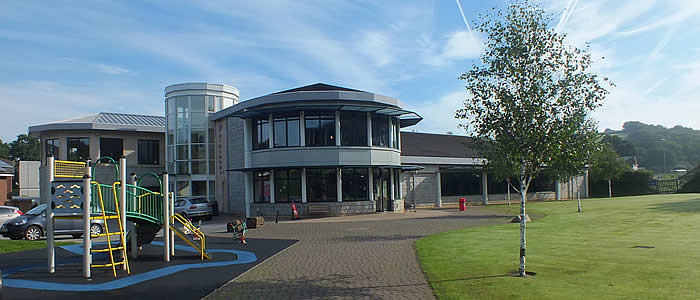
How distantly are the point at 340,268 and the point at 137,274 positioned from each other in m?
4.79

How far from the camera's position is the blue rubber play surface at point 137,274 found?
30.7ft

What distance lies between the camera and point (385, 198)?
29.5 meters

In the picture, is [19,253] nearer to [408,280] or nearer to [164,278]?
[164,278]

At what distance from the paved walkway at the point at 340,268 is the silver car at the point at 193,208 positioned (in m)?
7.79

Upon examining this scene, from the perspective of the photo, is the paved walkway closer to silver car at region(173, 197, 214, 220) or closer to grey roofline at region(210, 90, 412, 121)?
silver car at region(173, 197, 214, 220)

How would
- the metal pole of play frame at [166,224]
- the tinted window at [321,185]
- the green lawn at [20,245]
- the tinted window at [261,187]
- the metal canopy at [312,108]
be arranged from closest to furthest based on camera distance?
the metal pole of play frame at [166,224]
the green lawn at [20,245]
the metal canopy at [312,108]
the tinted window at [321,185]
the tinted window at [261,187]

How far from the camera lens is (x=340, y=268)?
11.1 metres

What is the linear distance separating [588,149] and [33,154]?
98.3 m

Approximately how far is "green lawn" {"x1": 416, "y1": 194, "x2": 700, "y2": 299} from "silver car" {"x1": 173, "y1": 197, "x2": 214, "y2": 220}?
1562 centimetres

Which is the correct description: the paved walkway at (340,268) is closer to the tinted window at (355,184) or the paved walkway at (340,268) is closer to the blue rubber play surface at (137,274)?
the blue rubber play surface at (137,274)

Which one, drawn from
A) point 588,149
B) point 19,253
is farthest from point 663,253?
point 19,253

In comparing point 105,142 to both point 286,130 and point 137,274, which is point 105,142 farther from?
point 137,274

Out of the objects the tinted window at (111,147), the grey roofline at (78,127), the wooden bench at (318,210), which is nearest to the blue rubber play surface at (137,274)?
the wooden bench at (318,210)

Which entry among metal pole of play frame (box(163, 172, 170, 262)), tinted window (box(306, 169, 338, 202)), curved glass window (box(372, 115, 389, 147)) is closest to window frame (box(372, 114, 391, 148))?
curved glass window (box(372, 115, 389, 147))
